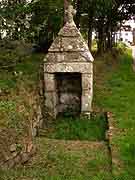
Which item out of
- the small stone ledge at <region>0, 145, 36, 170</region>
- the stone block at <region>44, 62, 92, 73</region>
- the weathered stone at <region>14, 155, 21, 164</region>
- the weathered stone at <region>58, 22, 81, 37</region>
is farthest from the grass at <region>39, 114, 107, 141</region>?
the weathered stone at <region>14, 155, 21, 164</region>

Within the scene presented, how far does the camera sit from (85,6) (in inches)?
746

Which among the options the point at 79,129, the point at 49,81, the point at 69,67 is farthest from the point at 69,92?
the point at 79,129

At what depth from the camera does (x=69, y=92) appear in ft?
45.9

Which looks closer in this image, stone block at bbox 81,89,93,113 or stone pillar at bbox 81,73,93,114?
stone pillar at bbox 81,73,93,114

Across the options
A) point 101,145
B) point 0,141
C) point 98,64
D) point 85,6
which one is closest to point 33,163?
point 0,141

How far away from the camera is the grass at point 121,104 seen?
9180 mm

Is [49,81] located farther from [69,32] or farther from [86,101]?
[69,32]

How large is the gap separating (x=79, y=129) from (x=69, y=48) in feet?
7.54

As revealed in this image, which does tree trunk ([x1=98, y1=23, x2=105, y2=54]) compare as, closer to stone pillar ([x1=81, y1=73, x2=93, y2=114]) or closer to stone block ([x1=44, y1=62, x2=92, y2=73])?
stone pillar ([x1=81, y1=73, x2=93, y2=114])

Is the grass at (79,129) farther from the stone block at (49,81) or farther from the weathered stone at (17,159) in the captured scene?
the weathered stone at (17,159)

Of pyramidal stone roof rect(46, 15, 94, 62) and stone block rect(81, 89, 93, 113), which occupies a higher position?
pyramidal stone roof rect(46, 15, 94, 62)

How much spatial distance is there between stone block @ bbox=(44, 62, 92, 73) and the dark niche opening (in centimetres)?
A: 83

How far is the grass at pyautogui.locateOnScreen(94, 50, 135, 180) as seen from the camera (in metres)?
9.18

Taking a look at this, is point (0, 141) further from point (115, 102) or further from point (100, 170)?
point (115, 102)
